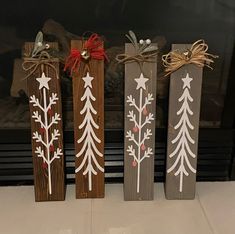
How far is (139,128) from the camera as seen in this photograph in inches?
46.5

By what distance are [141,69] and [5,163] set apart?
575 millimetres

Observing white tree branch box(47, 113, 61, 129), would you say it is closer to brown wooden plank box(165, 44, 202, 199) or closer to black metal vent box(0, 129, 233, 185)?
black metal vent box(0, 129, 233, 185)

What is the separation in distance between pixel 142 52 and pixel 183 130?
28 cm

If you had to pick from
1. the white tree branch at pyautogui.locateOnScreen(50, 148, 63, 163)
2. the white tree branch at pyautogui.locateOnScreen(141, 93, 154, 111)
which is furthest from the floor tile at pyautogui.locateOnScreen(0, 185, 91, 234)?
the white tree branch at pyautogui.locateOnScreen(141, 93, 154, 111)

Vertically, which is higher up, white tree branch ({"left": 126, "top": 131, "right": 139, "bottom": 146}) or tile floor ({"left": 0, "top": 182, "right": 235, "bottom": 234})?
white tree branch ({"left": 126, "top": 131, "right": 139, "bottom": 146})

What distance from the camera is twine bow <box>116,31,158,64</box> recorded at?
1.10m

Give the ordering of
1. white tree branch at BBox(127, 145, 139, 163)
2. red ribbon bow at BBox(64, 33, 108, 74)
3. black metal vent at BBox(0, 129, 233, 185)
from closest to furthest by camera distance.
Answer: red ribbon bow at BBox(64, 33, 108, 74) → white tree branch at BBox(127, 145, 139, 163) → black metal vent at BBox(0, 129, 233, 185)

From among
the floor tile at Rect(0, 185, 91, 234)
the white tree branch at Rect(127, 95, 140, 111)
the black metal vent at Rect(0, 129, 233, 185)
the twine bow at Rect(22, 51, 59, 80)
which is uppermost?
the twine bow at Rect(22, 51, 59, 80)

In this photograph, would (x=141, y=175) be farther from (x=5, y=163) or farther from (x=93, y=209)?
(x=5, y=163)

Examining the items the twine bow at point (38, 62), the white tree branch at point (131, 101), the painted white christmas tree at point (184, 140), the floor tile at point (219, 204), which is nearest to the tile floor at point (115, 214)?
the floor tile at point (219, 204)

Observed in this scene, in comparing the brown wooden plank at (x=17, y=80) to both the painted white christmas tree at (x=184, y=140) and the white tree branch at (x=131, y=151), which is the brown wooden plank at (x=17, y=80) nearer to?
the white tree branch at (x=131, y=151)

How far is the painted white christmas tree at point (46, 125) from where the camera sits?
1142 mm

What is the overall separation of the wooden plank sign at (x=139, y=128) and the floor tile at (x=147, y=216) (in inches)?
1.7

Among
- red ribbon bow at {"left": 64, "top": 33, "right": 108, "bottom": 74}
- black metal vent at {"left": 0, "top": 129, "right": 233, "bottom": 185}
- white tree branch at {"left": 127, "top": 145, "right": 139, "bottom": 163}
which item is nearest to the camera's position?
red ribbon bow at {"left": 64, "top": 33, "right": 108, "bottom": 74}
